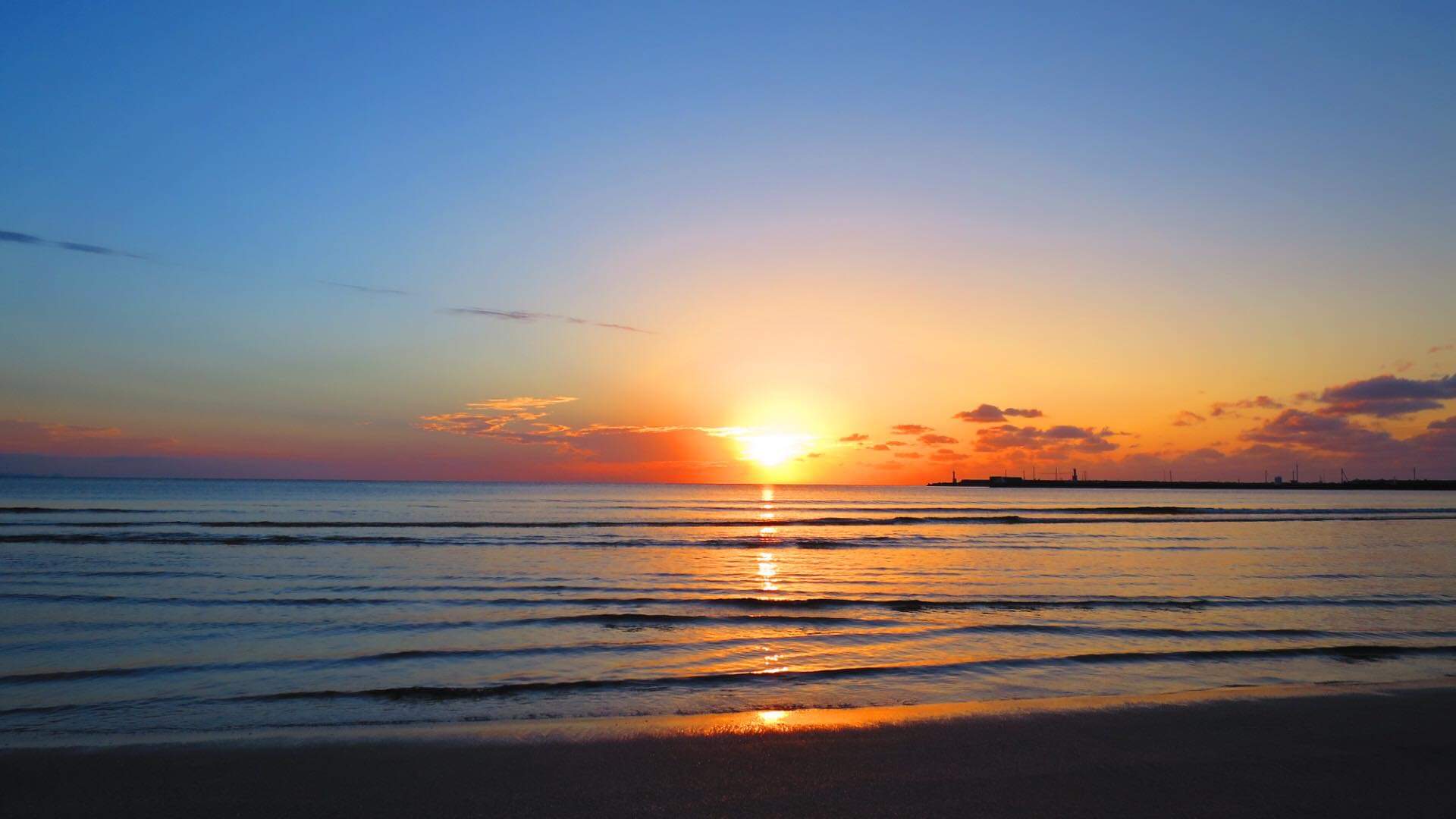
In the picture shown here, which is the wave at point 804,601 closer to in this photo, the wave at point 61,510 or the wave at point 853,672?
the wave at point 853,672

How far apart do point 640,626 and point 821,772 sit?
9556 millimetres

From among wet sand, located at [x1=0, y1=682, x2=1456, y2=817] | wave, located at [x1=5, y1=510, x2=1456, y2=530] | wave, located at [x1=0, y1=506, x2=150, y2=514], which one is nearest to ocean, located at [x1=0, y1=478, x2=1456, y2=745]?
wet sand, located at [x1=0, y1=682, x2=1456, y2=817]

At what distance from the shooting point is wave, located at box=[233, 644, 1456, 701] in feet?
35.2

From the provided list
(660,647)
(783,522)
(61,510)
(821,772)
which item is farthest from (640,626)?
(61,510)

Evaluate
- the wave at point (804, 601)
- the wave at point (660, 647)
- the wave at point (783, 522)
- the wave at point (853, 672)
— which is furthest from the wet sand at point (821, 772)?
the wave at point (783, 522)

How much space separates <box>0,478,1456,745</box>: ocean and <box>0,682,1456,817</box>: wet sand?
5.75ft

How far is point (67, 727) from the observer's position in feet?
29.9

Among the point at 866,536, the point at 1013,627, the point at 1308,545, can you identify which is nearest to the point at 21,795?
the point at 1013,627

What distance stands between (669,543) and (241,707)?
28767 mm

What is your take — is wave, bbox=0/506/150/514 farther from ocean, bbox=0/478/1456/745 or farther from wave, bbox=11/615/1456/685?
wave, bbox=11/615/1456/685

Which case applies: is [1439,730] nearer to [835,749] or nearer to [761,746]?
[835,749]

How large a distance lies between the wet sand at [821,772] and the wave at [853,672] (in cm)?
272

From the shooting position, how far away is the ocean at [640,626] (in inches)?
416

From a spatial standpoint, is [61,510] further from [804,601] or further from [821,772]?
[821,772]
